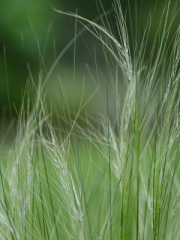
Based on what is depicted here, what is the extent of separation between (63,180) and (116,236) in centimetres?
16

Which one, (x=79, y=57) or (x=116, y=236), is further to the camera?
(x=79, y=57)

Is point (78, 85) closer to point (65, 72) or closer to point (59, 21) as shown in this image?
point (65, 72)

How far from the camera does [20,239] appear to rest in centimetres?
28

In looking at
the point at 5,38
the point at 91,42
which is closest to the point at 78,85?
the point at 91,42

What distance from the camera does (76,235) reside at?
10.9 inches

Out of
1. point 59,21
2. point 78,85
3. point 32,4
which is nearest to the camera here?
point 32,4

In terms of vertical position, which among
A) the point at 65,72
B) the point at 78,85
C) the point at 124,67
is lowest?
the point at 78,85

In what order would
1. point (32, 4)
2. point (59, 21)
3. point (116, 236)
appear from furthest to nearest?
point (59, 21), point (32, 4), point (116, 236)

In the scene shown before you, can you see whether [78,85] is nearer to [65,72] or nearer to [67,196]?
[65,72]

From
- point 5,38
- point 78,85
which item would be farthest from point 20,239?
point 78,85

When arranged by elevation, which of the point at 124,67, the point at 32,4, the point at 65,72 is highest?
the point at 32,4

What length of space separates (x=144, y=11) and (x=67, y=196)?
2.01 m

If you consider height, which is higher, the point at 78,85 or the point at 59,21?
the point at 59,21

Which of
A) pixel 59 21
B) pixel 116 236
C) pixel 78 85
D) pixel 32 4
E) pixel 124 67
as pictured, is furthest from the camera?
pixel 78 85
